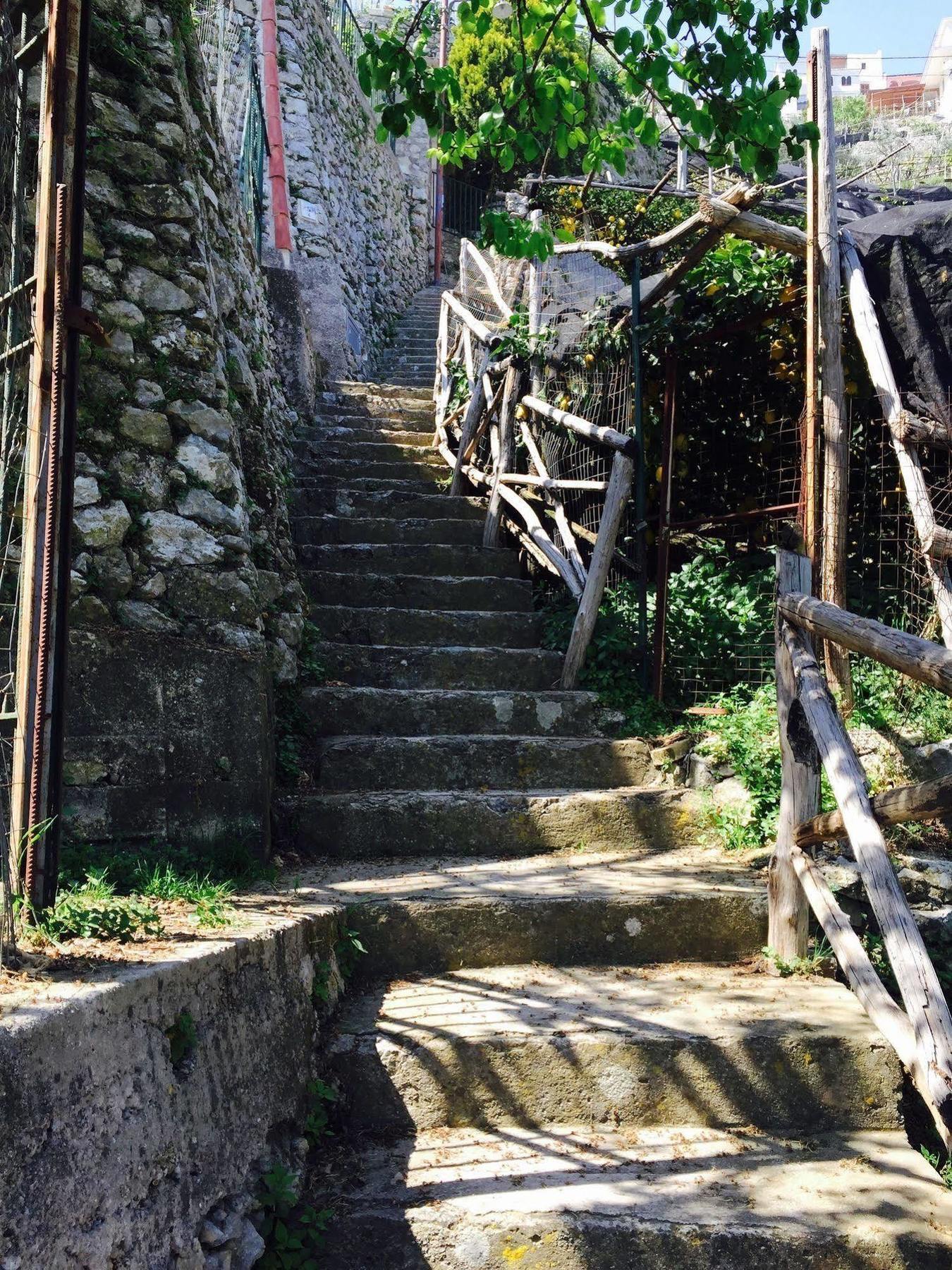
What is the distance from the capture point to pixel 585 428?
5242 mm

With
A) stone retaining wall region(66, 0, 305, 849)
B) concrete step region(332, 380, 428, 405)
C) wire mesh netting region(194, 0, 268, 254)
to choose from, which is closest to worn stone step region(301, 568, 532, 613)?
stone retaining wall region(66, 0, 305, 849)

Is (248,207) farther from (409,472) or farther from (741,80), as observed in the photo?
(741,80)

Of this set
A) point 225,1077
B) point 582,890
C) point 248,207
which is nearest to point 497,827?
point 582,890

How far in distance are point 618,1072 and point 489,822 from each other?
4.31ft

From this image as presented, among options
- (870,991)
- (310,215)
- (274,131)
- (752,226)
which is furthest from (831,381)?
(310,215)

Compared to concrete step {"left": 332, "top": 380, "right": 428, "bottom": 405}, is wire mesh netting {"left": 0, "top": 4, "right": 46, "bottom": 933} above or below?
below

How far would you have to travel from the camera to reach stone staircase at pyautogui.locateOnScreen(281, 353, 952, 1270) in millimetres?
2242

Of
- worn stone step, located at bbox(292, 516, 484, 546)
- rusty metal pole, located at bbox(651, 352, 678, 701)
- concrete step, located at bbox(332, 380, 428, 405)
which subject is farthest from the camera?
concrete step, located at bbox(332, 380, 428, 405)

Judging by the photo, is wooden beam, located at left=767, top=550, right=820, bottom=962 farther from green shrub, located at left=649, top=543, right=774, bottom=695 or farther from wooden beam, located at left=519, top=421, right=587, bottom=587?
wooden beam, located at left=519, top=421, right=587, bottom=587

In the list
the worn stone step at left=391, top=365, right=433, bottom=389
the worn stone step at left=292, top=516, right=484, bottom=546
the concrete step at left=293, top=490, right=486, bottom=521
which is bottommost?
the worn stone step at left=292, top=516, right=484, bottom=546

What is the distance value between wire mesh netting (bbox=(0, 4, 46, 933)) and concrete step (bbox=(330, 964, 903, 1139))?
122 centimetres

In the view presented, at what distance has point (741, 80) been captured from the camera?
10.6 ft

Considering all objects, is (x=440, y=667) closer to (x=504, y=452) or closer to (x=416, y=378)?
(x=504, y=452)

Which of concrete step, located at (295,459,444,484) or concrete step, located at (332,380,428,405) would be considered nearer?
concrete step, located at (295,459,444,484)
